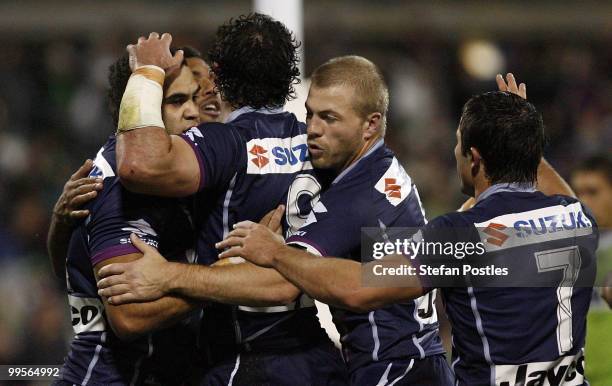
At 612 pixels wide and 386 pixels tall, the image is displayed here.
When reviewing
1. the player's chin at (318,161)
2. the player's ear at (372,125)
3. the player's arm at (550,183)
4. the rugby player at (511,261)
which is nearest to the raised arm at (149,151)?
the rugby player at (511,261)

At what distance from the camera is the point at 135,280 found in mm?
4285

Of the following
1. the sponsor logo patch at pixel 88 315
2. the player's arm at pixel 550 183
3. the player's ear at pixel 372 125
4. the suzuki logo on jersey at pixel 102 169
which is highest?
the player's ear at pixel 372 125

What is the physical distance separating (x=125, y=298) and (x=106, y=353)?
572 mm

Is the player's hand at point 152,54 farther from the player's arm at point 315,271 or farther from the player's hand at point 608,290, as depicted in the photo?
the player's hand at point 608,290

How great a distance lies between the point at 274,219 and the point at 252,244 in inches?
9.6

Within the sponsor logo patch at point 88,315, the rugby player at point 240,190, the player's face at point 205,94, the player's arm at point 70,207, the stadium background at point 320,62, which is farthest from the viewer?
the stadium background at point 320,62

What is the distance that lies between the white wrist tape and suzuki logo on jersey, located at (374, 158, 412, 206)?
101cm

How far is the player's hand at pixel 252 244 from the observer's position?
433 centimetres

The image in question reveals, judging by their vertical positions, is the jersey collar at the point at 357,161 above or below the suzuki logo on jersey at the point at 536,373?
above

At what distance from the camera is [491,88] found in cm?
1284

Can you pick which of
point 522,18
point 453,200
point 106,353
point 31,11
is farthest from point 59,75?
point 106,353

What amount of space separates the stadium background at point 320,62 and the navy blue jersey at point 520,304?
6432 millimetres

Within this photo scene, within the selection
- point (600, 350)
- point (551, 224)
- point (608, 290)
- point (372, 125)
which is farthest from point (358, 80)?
point (600, 350)

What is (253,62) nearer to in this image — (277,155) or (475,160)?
(277,155)
